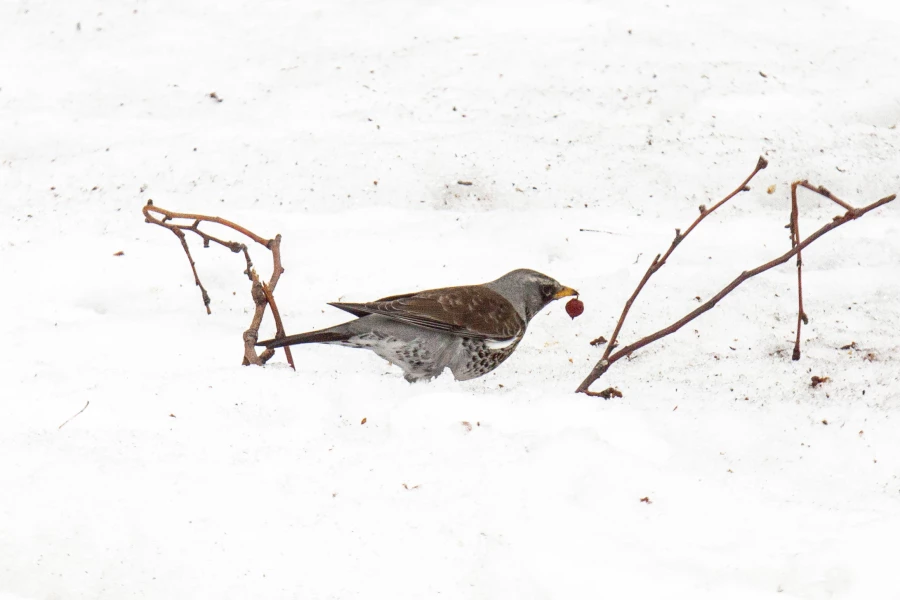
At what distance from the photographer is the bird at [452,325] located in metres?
4.34

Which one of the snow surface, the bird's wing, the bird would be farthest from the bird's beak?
the bird's wing

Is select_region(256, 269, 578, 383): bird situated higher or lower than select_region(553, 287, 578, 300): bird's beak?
lower

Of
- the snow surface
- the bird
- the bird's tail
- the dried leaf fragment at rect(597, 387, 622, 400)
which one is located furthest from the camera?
the bird

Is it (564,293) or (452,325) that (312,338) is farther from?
(564,293)

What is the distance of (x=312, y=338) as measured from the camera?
4.04m

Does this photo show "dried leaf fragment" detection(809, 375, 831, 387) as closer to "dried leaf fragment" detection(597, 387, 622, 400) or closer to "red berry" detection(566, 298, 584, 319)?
"dried leaf fragment" detection(597, 387, 622, 400)

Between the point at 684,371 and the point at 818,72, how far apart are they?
122 inches

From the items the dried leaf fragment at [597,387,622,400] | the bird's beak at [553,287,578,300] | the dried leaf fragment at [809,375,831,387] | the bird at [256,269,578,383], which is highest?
the dried leaf fragment at [809,375,831,387]

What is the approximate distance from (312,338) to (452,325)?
697 mm

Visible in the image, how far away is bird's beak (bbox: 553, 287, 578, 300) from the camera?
4684mm

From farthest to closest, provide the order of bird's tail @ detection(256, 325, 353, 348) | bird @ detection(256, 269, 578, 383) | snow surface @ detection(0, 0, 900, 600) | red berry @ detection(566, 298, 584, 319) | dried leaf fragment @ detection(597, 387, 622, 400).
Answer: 1. red berry @ detection(566, 298, 584, 319)
2. bird @ detection(256, 269, 578, 383)
3. bird's tail @ detection(256, 325, 353, 348)
4. dried leaf fragment @ detection(597, 387, 622, 400)
5. snow surface @ detection(0, 0, 900, 600)

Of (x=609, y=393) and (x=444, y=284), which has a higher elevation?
(x=609, y=393)

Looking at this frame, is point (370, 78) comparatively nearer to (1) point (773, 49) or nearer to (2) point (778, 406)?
(1) point (773, 49)

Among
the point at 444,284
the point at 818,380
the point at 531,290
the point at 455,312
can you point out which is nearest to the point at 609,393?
the point at 818,380
